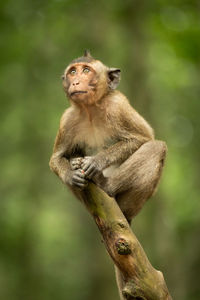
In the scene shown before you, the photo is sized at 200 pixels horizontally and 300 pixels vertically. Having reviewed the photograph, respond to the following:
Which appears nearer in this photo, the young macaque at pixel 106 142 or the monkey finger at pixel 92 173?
the monkey finger at pixel 92 173

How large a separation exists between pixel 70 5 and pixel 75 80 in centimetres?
772

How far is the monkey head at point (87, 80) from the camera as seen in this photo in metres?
6.19

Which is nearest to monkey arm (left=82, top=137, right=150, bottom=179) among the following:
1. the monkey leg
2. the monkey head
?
the monkey leg

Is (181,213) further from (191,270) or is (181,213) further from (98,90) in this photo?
(98,90)

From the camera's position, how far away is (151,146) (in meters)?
6.39

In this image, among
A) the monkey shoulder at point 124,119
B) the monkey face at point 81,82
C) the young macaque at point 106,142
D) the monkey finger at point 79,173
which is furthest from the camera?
the monkey shoulder at point 124,119

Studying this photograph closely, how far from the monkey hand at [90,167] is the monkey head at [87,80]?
907mm

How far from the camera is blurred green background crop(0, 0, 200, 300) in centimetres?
1209

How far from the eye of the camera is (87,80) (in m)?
6.36

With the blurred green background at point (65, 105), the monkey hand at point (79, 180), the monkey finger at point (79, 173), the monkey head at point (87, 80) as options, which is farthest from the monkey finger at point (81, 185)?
the blurred green background at point (65, 105)

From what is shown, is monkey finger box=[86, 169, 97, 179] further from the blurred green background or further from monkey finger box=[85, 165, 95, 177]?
the blurred green background

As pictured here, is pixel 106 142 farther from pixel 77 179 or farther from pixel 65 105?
pixel 65 105

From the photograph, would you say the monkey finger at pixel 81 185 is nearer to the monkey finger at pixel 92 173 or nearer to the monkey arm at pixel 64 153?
the monkey finger at pixel 92 173

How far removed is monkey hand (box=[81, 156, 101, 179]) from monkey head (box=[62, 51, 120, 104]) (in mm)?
907
